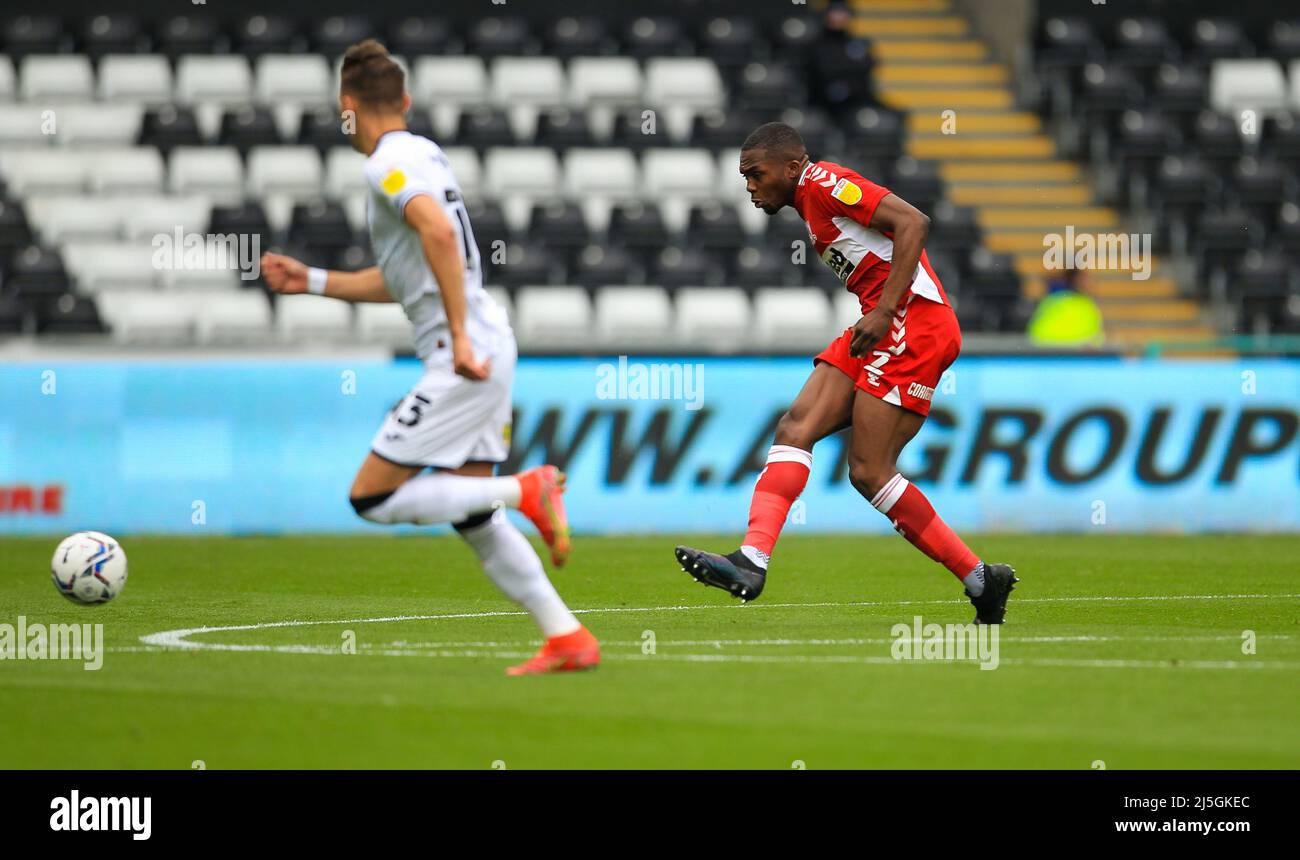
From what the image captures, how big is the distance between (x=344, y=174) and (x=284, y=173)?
645 mm

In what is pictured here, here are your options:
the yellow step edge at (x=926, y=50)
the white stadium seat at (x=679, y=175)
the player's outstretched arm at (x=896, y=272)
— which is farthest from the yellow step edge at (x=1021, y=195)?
the player's outstretched arm at (x=896, y=272)

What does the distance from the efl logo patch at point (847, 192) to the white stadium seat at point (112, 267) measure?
12335 mm

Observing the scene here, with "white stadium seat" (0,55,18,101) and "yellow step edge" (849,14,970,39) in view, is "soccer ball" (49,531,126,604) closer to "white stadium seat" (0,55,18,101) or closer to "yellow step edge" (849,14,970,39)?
"white stadium seat" (0,55,18,101)

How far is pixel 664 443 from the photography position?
1667cm

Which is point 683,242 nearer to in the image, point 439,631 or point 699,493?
point 699,493

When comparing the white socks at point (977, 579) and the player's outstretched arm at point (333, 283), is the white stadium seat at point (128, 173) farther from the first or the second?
the white socks at point (977, 579)

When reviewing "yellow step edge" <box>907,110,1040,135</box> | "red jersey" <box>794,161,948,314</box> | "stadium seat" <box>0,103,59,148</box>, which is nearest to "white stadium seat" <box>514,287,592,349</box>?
"stadium seat" <box>0,103,59,148</box>

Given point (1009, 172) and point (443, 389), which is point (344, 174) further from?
point (443, 389)

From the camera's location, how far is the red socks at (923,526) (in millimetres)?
9352

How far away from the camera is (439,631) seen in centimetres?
948

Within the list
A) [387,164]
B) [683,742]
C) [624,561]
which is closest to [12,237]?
[624,561]

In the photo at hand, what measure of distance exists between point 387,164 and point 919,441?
10002 mm

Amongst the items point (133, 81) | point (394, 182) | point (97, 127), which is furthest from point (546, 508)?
point (133, 81)

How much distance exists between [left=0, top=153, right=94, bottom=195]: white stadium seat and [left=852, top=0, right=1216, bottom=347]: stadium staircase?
989 centimetres
